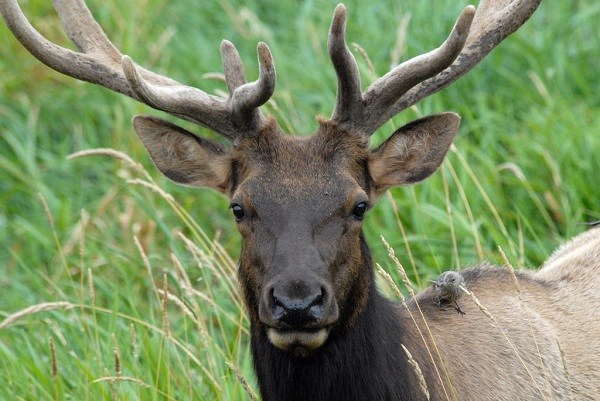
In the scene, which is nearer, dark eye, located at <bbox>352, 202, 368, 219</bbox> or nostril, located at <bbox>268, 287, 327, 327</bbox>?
nostril, located at <bbox>268, 287, 327, 327</bbox>

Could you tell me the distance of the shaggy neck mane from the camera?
488 centimetres

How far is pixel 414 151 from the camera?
536 centimetres

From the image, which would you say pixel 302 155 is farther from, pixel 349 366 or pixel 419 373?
pixel 419 373

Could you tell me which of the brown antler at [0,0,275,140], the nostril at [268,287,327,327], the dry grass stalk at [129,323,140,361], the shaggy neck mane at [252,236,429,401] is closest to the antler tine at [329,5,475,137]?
the brown antler at [0,0,275,140]

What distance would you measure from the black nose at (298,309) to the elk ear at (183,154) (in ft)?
3.47

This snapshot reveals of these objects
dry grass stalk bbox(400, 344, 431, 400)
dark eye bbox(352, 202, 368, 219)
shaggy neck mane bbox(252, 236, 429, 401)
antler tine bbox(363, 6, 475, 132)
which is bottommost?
dry grass stalk bbox(400, 344, 431, 400)

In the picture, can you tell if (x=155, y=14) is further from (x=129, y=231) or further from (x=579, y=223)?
(x=579, y=223)

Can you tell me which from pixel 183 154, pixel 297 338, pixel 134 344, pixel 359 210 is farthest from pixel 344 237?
pixel 134 344

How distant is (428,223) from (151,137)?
7.12 feet

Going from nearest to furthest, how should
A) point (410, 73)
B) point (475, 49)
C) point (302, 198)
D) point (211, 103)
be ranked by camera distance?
point (302, 198), point (410, 73), point (211, 103), point (475, 49)

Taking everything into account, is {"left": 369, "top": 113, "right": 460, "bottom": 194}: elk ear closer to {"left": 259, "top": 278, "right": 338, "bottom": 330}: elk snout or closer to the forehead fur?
the forehead fur

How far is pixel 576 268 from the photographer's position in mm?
6008

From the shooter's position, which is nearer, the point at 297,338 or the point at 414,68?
the point at 297,338

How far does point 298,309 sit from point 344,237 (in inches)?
20.5
